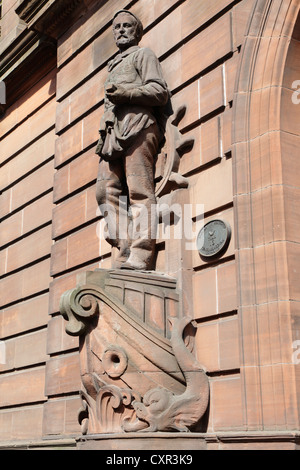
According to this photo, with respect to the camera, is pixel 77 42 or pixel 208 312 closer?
pixel 208 312

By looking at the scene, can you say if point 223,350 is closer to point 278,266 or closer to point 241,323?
point 241,323

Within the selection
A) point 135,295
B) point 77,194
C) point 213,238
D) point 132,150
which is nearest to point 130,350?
point 135,295

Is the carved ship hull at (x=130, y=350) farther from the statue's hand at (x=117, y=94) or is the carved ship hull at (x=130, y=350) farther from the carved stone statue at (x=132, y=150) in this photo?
Result: the statue's hand at (x=117, y=94)

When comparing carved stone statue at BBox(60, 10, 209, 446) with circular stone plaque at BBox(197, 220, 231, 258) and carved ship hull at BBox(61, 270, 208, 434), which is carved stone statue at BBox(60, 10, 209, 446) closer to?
carved ship hull at BBox(61, 270, 208, 434)

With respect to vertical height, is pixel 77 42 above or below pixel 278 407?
above

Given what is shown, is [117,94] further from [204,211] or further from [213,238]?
[213,238]

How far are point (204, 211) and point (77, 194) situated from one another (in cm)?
356

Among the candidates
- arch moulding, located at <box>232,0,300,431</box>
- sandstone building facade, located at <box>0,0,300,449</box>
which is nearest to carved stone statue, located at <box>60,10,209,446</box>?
sandstone building facade, located at <box>0,0,300,449</box>

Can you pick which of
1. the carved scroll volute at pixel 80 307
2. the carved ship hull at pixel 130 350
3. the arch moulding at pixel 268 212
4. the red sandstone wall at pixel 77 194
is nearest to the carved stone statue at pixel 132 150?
the red sandstone wall at pixel 77 194

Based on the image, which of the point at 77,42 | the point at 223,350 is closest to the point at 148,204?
the point at 223,350

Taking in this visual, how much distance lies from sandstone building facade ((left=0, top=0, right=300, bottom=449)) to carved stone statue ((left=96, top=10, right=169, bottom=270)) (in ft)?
1.11

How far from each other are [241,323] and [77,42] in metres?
6.85

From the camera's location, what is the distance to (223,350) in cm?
734

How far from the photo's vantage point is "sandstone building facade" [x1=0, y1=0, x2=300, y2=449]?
6820mm
